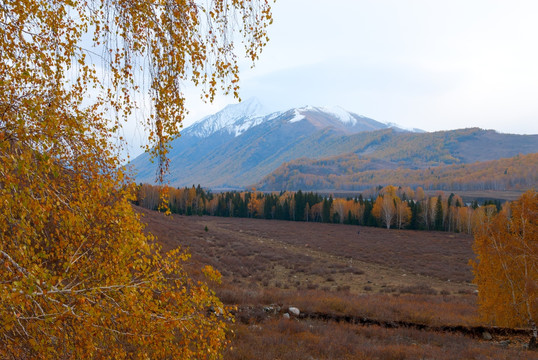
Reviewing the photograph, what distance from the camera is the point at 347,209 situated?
97.9m

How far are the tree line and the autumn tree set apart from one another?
2257 inches

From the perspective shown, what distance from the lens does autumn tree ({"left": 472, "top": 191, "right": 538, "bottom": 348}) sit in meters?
12.9

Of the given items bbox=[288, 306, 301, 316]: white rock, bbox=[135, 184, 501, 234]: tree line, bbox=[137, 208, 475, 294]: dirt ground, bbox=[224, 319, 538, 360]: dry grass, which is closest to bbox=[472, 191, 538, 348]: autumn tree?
bbox=[224, 319, 538, 360]: dry grass

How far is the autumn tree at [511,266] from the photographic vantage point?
1288cm

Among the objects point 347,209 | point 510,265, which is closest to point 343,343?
point 510,265

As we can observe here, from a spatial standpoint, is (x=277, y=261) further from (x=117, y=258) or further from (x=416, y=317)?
(x=117, y=258)

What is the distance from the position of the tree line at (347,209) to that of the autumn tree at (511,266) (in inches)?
2257

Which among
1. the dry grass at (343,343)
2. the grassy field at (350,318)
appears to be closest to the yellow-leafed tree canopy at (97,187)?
the grassy field at (350,318)

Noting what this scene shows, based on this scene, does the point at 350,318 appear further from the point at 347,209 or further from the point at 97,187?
the point at 347,209

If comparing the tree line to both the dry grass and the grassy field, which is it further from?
the dry grass

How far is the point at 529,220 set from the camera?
1348 centimetres

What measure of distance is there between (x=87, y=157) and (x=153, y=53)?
4.77 ft

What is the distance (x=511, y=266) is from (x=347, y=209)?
85.4 meters

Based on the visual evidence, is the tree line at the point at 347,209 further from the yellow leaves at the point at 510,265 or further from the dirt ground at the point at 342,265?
the yellow leaves at the point at 510,265
